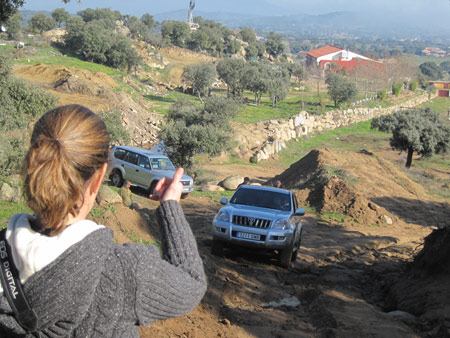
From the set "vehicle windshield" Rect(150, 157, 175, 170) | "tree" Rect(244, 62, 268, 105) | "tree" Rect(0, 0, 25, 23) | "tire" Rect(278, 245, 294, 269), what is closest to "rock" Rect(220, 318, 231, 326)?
"tire" Rect(278, 245, 294, 269)

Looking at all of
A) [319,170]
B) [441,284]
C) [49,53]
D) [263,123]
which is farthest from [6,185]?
[49,53]

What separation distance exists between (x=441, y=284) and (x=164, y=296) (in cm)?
809

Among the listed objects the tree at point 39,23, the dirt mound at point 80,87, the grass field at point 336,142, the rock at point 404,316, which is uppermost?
the tree at point 39,23

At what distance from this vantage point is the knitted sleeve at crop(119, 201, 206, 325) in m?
1.74

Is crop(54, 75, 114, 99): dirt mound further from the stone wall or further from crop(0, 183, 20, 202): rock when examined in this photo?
crop(0, 183, 20, 202): rock

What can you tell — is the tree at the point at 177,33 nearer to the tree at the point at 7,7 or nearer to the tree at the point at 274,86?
the tree at the point at 274,86

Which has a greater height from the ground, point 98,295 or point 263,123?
point 98,295

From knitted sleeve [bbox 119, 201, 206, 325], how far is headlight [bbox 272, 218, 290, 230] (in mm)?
8853

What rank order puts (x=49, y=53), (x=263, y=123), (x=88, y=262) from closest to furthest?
(x=88, y=262), (x=263, y=123), (x=49, y=53)

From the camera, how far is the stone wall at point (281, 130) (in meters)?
35.7

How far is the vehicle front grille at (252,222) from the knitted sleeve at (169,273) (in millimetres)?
8808

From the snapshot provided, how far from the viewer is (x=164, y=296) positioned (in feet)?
5.84

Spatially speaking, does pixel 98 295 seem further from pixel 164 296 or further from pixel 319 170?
pixel 319 170

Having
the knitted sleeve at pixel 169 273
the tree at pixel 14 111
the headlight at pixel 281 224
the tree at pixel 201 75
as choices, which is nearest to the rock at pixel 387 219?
the headlight at pixel 281 224
